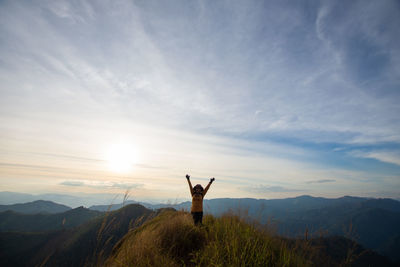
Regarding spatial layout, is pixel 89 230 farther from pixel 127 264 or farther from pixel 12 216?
pixel 12 216

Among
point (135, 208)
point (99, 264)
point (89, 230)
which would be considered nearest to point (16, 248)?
point (89, 230)

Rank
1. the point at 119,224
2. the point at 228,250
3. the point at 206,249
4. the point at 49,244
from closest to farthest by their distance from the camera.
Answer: the point at 228,250 < the point at 206,249 < the point at 119,224 < the point at 49,244

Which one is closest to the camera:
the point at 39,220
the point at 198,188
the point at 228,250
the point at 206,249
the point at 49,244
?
the point at 228,250

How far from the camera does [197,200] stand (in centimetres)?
795

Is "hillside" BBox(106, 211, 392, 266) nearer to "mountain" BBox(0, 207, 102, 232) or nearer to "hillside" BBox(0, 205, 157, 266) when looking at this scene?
"hillside" BBox(0, 205, 157, 266)

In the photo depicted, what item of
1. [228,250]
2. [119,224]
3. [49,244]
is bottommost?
[49,244]

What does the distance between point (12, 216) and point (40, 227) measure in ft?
155

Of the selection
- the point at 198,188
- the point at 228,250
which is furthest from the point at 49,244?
the point at 228,250

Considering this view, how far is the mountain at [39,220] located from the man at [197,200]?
609ft

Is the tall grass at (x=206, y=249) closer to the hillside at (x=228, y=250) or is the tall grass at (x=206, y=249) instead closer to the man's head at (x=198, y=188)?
the hillside at (x=228, y=250)

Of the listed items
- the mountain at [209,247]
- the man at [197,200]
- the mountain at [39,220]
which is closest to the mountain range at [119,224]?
the mountain at [39,220]

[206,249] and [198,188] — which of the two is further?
[198,188]

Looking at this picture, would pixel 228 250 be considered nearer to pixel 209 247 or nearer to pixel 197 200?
pixel 209 247

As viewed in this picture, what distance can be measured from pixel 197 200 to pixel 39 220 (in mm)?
231164
